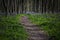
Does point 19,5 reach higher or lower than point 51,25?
higher

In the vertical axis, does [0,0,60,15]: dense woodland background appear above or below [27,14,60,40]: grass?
above

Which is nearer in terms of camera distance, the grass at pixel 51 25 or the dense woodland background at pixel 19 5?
the grass at pixel 51 25

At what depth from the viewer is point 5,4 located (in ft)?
69.1

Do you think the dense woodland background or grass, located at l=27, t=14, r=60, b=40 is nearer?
grass, located at l=27, t=14, r=60, b=40

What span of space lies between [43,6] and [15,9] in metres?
3.83

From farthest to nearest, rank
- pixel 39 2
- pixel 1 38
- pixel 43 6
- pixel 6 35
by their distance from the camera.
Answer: pixel 39 2 → pixel 43 6 → pixel 6 35 → pixel 1 38

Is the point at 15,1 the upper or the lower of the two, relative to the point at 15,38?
upper

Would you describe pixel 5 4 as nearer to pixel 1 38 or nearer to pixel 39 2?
pixel 39 2

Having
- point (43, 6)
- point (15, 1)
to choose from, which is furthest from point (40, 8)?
point (15, 1)

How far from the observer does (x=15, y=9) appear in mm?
22562

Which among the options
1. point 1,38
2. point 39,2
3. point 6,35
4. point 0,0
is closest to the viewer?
point 1,38

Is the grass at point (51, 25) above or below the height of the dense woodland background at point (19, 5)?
below

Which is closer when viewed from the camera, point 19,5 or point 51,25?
point 51,25

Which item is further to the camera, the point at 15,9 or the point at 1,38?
the point at 15,9
